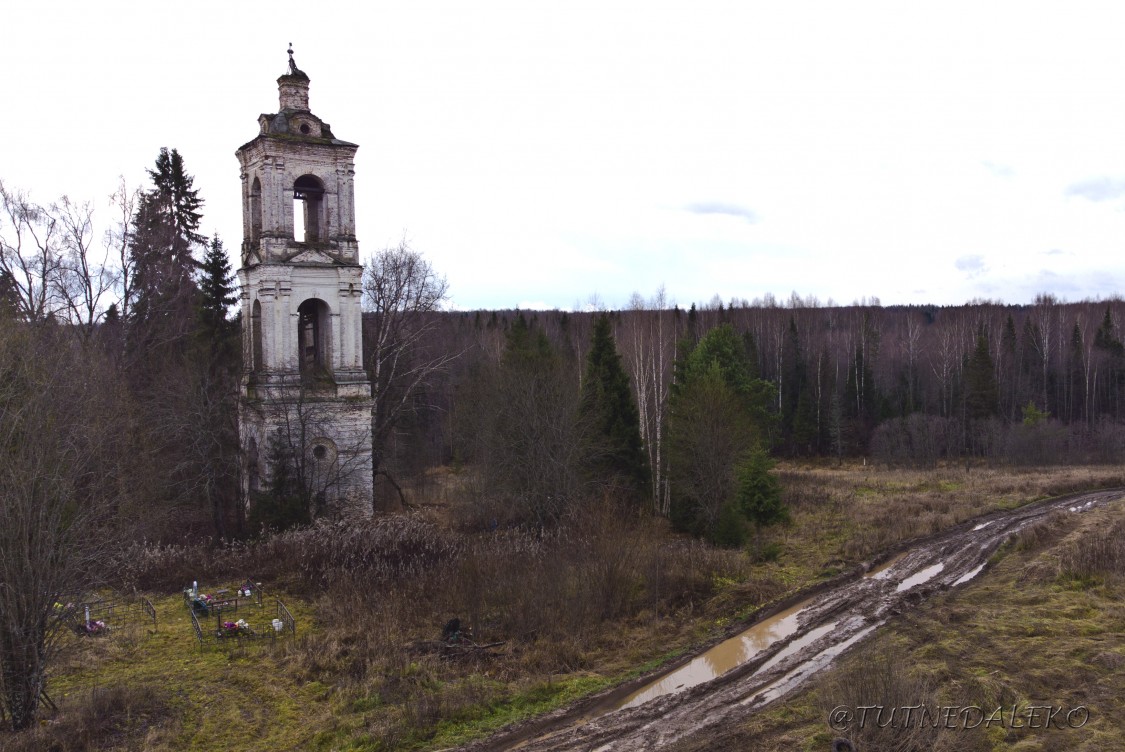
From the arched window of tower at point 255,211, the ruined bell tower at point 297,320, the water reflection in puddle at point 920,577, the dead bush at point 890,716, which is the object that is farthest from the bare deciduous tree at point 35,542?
the water reflection in puddle at point 920,577

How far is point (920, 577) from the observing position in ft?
60.2

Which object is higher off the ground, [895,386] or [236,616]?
[895,386]

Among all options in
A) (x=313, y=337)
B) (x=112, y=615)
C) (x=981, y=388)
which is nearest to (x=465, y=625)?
(x=112, y=615)

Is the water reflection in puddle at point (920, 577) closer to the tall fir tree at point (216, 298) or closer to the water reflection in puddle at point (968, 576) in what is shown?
the water reflection in puddle at point (968, 576)

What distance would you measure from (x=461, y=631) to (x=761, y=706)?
537 cm

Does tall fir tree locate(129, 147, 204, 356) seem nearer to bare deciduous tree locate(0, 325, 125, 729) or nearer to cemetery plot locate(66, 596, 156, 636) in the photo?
cemetery plot locate(66, 596, 156, 636)

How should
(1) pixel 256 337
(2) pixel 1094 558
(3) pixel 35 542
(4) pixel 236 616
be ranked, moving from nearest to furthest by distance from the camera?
(3) pixel 35 542 < (4) pixel 236 616 < (2) pixel 1094 558 < (1) pixel 256 337

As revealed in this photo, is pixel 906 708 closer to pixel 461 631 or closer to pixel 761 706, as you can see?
pixel 761 706

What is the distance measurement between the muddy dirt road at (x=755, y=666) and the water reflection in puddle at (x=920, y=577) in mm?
22

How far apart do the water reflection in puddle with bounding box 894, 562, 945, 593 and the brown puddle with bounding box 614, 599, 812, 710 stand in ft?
9.17

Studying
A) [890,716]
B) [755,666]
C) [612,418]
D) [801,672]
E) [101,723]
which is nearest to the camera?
[890,716]

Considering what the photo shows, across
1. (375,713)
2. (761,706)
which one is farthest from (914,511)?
(375,713)

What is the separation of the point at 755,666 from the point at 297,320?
14.4 metres

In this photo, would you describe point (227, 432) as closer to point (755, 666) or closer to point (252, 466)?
point (252, 466)
